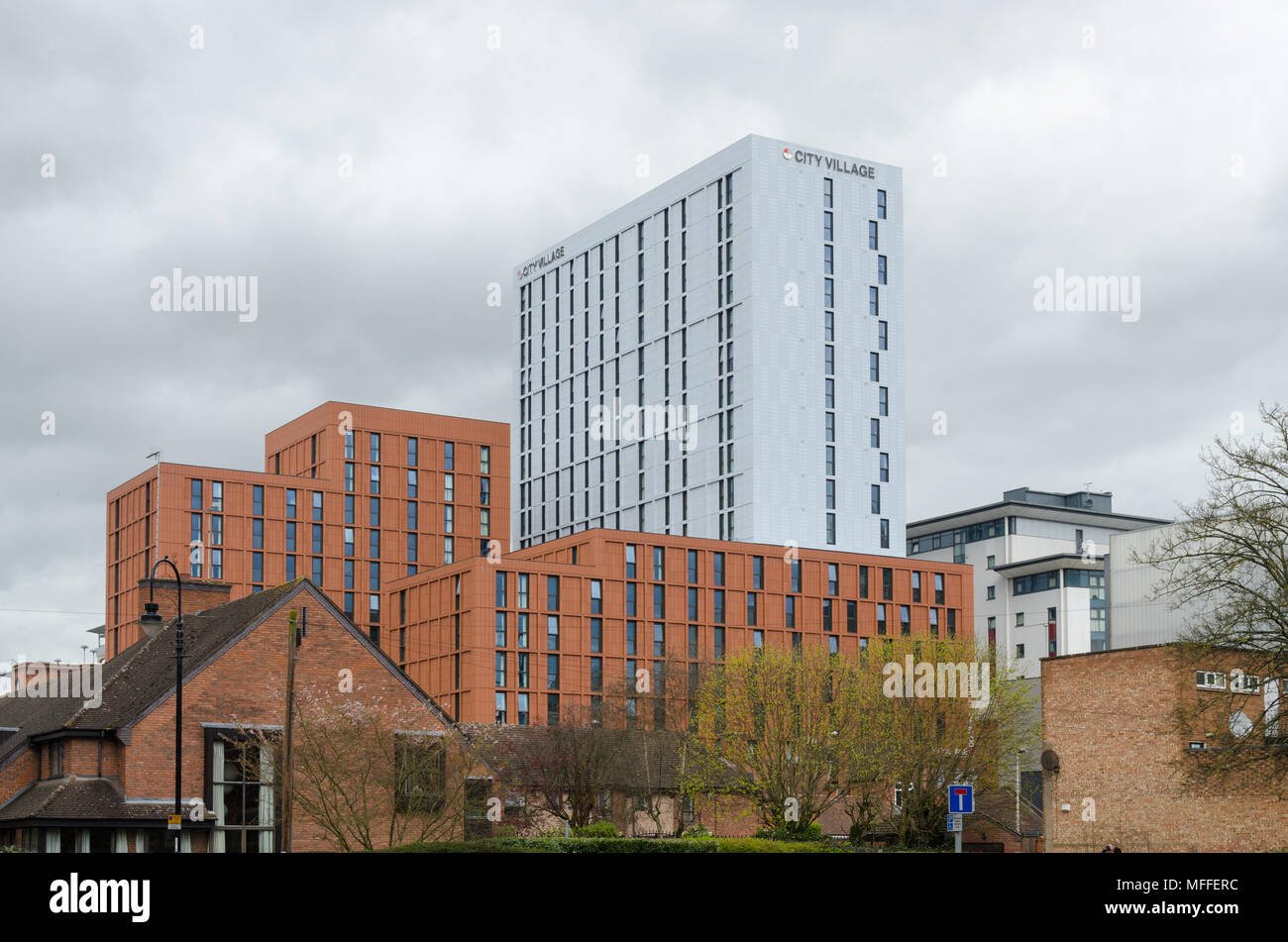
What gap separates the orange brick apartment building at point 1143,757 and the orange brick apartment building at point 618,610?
51534mm

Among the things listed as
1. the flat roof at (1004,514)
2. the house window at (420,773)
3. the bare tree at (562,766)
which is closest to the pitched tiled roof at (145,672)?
the house window at (420,773)

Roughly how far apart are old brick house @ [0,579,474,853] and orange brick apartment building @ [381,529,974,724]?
5720cm

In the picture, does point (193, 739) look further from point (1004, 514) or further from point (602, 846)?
point (1004, 514)

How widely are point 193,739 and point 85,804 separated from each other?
3821 millimetres

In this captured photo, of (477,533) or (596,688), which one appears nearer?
(596,688)

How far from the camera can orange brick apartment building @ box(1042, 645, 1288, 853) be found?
167ft

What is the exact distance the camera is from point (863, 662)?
259ft

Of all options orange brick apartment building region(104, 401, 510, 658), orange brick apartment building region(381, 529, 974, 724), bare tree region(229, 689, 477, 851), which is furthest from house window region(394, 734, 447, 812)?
orange brick apartment building region(104, 401, 510, 658)

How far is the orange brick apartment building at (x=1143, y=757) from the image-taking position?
1998 inches

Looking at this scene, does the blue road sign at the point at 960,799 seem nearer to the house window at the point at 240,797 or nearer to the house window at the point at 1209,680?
the house window at the point at 1209,680

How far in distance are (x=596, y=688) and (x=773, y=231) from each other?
152 feet

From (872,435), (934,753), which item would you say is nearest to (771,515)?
(872,435)

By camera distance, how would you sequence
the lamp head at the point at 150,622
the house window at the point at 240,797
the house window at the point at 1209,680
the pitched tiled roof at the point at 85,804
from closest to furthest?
the pitched tiled roof at the point at 85,804 < the house window at the point at 240,797 < the house window at the point at 1209,680 < the lamp head at the point at 150,622
